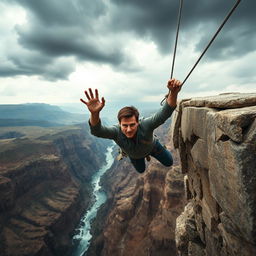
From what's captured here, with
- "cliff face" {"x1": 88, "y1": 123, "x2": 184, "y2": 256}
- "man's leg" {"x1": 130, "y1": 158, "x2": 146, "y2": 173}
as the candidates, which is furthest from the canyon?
"man's leg" {"x1": 130, "y1": 158, "x2": 146, "y2": 173}

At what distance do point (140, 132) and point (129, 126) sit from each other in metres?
0.40

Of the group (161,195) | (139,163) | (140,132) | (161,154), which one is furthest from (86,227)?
(140,132)

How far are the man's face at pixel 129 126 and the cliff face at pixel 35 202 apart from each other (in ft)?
175

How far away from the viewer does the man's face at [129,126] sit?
4336 millimetres

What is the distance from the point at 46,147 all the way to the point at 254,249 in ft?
301

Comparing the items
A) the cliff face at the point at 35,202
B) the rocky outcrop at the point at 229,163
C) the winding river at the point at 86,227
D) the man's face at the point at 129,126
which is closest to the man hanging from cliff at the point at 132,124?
the man's face at the point at 129,126

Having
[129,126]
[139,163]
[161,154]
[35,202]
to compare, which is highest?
[129,126]

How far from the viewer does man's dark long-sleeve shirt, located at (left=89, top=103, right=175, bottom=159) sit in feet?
13.5

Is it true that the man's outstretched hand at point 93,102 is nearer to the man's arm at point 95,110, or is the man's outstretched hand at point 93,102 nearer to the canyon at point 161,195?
the man's arm at point 95,110

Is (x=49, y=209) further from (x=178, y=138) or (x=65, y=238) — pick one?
(x=178, y=138)

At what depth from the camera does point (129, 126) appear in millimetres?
4328

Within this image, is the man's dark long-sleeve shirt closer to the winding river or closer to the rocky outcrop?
the rocky outcrop

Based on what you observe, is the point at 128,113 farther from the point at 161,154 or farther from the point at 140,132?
the point at 161,154

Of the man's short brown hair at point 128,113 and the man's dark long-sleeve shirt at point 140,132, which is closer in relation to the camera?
the man's dark long-sleeve shirt at point 140,132
